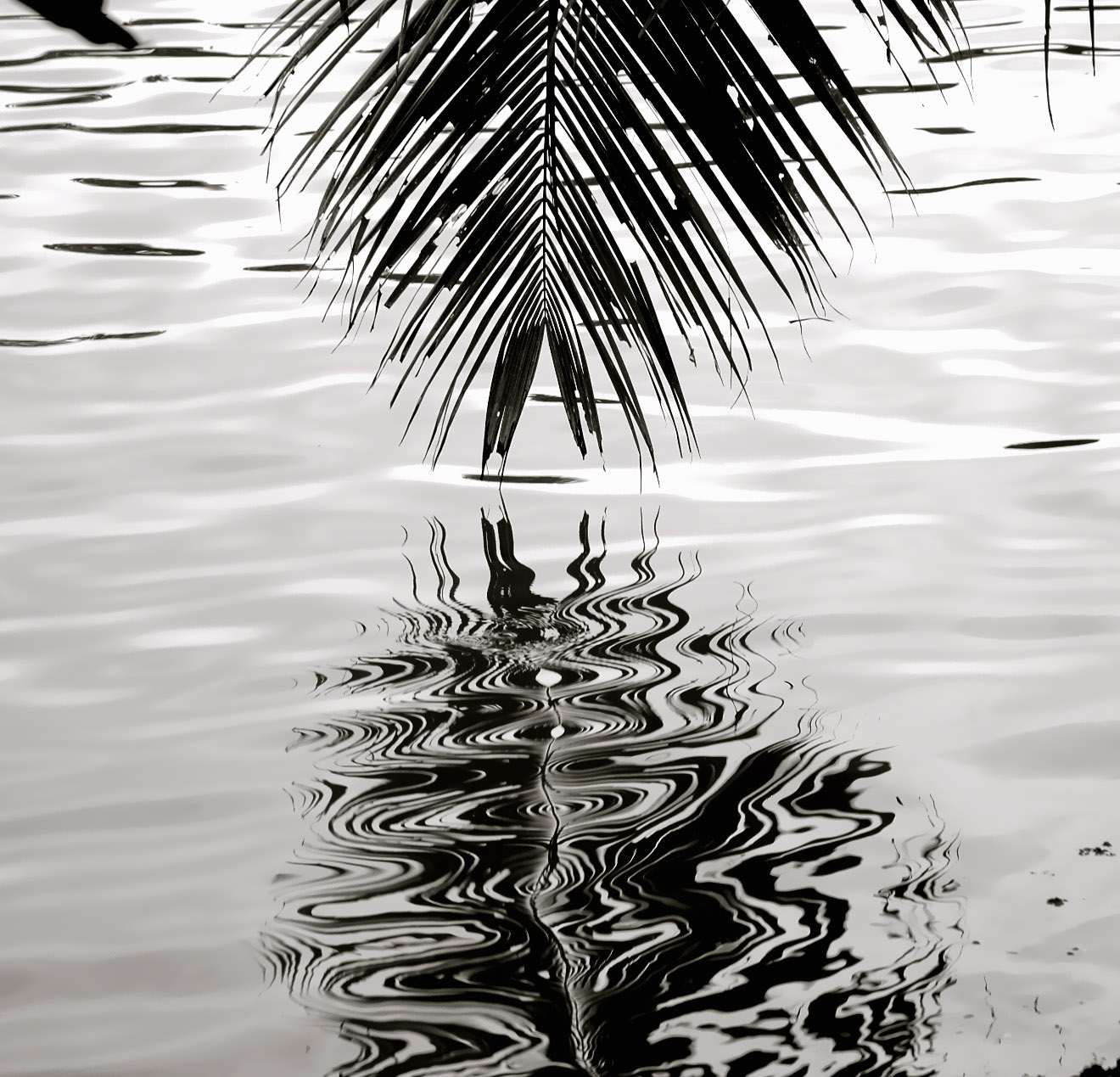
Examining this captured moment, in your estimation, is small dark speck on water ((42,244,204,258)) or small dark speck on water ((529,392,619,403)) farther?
small dark speck on water ((42,244,204,258))

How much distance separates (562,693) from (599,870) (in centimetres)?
38

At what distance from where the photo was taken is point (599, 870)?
5.33 ft

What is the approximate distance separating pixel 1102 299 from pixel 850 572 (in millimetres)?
1263

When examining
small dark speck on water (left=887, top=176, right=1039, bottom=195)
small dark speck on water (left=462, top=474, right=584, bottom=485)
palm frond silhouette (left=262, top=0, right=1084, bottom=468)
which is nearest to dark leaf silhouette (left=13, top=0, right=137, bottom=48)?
palm frond silhouette (left=262, top=0, right=1084, bottom=468)

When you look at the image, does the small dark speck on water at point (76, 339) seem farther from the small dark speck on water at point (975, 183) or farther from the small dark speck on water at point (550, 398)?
the small dark speck on water at point (975, 183)

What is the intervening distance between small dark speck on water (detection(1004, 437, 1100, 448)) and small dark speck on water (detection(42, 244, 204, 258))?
6.83ft

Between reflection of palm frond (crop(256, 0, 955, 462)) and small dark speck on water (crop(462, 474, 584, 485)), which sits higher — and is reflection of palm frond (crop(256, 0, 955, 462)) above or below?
above

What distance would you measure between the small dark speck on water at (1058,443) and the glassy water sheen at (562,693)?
0.01 meters

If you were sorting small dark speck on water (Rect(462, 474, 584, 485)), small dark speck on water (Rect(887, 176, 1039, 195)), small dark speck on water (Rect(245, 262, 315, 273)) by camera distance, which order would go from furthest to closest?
1. small dark speck on water (Rect(887, 176, 1039, 195))
2. small dark speck on water (Rect(245, 262, 315, 273))
3. small dark speck on water (Rect(462, 474, 584, 485))

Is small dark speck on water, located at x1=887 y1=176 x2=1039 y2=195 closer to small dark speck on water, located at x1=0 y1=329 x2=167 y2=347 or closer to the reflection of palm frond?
small dark speck on water, located at x1=0 y1=329 x2=167 y2=347

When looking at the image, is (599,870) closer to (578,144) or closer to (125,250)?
(578,144)

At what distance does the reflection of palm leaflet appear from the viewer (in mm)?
1406

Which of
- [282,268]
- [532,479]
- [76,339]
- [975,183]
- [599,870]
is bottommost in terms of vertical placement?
[599,870]

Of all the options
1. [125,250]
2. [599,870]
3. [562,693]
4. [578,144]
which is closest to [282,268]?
[125,250]
